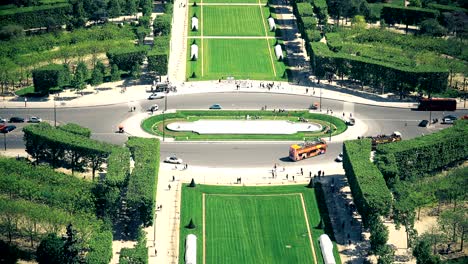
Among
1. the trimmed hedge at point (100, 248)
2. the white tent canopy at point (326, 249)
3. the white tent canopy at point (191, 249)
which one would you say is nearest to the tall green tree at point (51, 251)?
the trimmed hedge at point (100, 248)

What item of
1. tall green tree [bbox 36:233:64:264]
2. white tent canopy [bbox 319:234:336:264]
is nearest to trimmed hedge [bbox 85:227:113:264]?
tall green tree [bbox 36:233:64:264]

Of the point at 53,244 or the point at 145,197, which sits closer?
the point at 53,244

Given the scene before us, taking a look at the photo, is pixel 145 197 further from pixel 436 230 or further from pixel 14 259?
pixel 436 230

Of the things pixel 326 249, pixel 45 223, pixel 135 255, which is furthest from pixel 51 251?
pixel 326 249

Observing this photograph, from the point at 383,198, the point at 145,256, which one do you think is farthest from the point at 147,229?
the point at 383,198

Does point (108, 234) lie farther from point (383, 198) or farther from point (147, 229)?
point (383, 198)

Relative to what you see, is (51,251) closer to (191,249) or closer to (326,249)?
(191,249)
